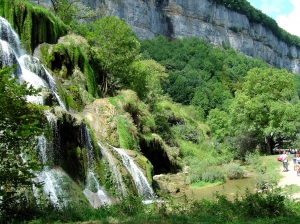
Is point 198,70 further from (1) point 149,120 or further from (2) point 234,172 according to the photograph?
(2) point 234,172

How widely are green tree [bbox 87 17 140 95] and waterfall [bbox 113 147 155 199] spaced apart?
13.2 meters

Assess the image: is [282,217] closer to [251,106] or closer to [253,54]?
[251,106]

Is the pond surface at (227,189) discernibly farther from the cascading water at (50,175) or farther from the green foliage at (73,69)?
the cascading water at (50,175)

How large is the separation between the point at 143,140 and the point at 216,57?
67091 millimetres

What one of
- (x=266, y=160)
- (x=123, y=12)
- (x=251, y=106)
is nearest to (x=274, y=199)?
(x=266, y=160)

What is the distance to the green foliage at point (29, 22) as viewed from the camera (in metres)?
23.0

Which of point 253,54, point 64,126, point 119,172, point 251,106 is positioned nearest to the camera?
point 64,126

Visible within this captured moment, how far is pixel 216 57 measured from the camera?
8875 cm

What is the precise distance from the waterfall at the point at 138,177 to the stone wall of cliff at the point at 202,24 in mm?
61150

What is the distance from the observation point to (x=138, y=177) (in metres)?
18.6

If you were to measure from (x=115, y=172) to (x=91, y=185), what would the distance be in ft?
5.69

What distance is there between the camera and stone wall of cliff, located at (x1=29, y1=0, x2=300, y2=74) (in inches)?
3391

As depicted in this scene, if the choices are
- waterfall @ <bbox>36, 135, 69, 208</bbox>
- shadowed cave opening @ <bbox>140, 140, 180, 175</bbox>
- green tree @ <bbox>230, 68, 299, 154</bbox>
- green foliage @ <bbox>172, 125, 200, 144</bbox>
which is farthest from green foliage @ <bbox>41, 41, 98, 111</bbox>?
green foliage @ <bbox>172, 125, 200, 144</bbox>

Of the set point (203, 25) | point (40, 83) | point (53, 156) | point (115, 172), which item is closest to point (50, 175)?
point (53, 156)
